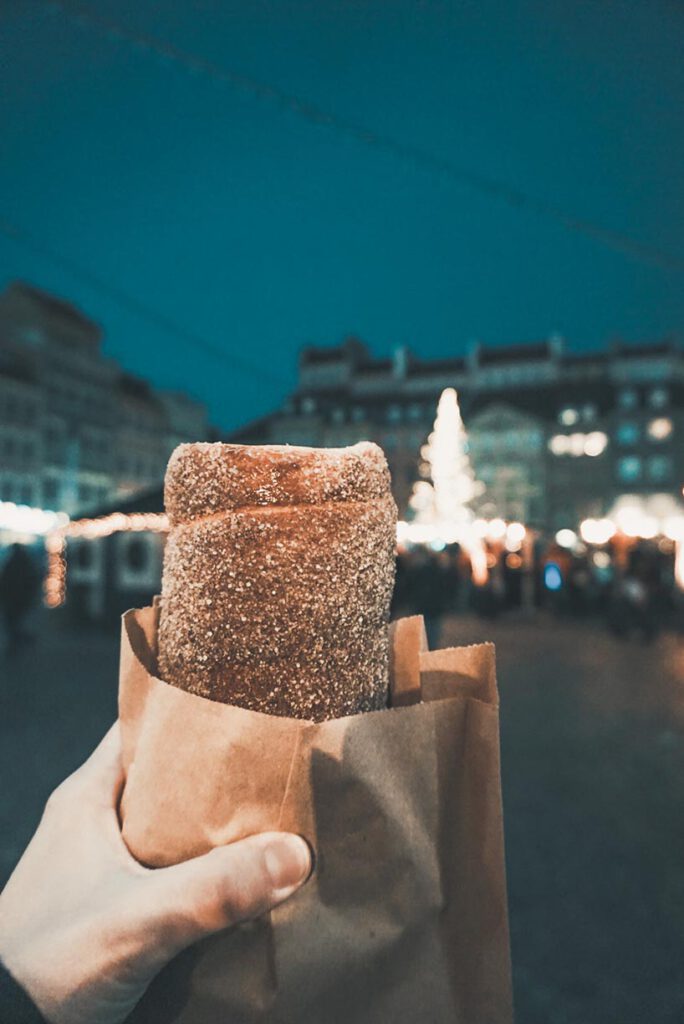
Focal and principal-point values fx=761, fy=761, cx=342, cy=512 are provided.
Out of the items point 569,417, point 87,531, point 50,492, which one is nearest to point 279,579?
point 87,531

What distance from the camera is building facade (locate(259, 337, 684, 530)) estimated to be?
48531mm

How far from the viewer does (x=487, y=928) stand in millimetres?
1023

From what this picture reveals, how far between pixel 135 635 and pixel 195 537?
206 mm

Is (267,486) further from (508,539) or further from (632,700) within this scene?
(508,539)

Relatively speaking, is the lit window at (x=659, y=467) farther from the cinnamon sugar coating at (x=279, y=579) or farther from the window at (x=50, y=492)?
the cinnamon sugar coating at (x=279, y=579)

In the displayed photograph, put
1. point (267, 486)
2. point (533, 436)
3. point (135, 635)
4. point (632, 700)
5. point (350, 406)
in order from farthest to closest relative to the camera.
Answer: point (350, 406)
point (533, 436)
point (632, 700)
point (135, 635)
point (267, 486)

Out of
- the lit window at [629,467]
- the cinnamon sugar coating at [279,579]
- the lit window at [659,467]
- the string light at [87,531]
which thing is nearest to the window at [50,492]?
the string light at [87,531]

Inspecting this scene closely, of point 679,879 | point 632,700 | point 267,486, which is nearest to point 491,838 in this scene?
point 267,486

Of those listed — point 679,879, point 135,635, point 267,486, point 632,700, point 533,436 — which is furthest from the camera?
point 533,436

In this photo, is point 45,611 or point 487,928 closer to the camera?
point 487,928

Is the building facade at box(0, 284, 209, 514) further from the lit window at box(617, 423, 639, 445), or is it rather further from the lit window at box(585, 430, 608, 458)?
the lit window at box(617, 423, 639, 445)

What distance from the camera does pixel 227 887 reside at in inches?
35.0

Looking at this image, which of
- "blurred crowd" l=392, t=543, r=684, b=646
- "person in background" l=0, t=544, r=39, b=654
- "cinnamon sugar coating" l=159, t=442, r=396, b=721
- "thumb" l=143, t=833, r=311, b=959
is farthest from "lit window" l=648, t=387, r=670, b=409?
"thumb" l=143, t=833, r=311, b=959

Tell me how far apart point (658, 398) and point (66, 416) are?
37430 mm
